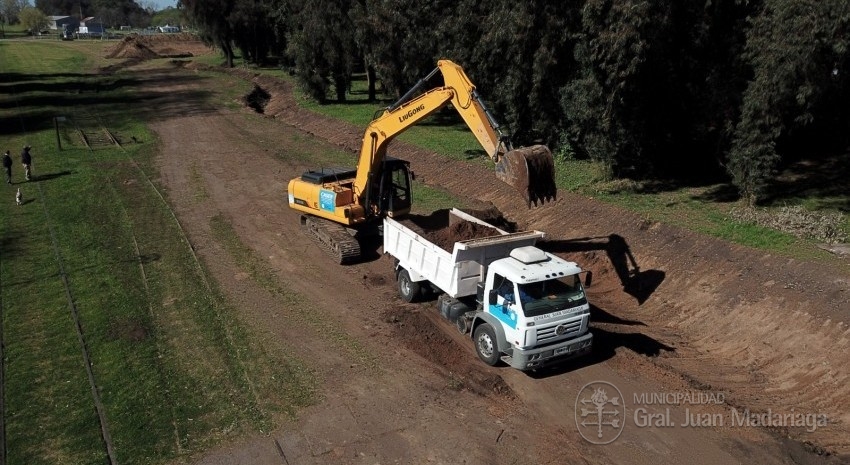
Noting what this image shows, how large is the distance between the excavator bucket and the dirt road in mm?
3765

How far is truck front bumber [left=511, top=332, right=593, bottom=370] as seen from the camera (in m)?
12.3

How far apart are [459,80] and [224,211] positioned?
482 inches

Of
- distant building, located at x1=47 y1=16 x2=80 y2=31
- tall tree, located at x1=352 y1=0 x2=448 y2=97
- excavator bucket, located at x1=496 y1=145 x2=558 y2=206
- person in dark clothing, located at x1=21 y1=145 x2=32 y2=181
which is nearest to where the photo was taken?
excavator bucket, located at x1=496 y1=145 x2=558 y2=206

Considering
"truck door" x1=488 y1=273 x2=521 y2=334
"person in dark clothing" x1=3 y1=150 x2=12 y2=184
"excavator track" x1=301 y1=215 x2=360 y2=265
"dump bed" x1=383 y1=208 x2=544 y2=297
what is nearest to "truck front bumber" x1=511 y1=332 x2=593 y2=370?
"truck door" x1=488 y1=273 x2=521 y2=334

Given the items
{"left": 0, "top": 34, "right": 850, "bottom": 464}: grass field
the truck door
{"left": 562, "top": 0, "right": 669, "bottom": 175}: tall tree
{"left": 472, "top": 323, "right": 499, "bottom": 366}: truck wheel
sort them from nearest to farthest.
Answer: {"left": 0, "top": 34, "right": 850, "bottom": 464}: grass field, the truck door, {"left": 472, "top": 323, "right": 499, "bottom": 366}: truck wheel, {"left": 562, "top": 0, "right": 669, "bottom": 175}: tall tree

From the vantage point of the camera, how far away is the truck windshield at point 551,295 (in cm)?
1235

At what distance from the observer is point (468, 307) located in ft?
48.0

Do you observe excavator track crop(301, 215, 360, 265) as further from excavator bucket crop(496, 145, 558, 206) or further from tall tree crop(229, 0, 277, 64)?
tall tree crop(229, 0, 277, 64)

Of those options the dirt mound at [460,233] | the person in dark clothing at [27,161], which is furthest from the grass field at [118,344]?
the dirt mound at [460,233]

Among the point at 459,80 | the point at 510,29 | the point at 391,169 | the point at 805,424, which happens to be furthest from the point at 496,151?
the point at 510,29

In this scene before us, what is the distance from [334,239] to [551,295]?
28.5ft

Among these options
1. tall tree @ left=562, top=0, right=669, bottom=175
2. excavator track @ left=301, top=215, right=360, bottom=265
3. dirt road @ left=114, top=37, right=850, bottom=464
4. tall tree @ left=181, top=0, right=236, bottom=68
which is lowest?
dirt road @ left=114, top=37, right=850, bottom=464

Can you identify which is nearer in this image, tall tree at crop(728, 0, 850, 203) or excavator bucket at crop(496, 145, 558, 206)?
excavator bucket at crop(496, 145, 558, 206)

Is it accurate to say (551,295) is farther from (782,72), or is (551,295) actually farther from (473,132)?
(782,72)
